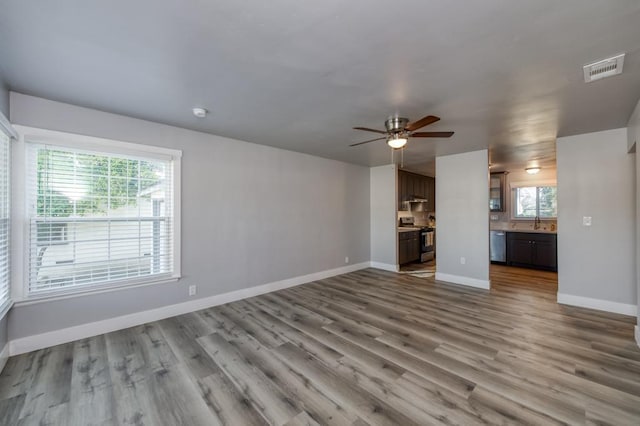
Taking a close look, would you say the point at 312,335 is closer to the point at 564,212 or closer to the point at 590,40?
the point at 590,40

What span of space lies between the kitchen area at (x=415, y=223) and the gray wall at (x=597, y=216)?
2452 mm

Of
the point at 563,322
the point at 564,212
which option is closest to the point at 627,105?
the point at 564,212

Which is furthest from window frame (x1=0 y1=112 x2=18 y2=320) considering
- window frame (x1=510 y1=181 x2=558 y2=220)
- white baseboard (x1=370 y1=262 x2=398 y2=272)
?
window frame (x1=510 y1=181 x2=558 y2=220)

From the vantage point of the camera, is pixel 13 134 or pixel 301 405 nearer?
pixel 301 405

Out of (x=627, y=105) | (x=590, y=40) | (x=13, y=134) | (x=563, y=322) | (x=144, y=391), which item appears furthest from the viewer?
(x=563, y=322)

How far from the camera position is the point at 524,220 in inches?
274

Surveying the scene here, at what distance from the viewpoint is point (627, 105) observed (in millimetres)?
2789

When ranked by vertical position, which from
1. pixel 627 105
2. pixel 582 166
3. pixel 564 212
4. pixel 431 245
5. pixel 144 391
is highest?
pixel 627 105

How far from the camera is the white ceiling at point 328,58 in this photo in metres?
1.53

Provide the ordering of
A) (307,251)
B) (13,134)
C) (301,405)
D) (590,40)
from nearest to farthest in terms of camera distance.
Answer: (590,40) < (301,405) < (13,134) < (307,251)

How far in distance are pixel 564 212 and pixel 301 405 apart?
4.52 meters

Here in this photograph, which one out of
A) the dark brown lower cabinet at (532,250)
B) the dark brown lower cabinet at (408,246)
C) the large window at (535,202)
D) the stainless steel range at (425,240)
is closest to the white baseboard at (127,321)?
the dark brown lower cabinet at (408,246)

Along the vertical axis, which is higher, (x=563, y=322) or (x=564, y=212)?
(x=564, y=212)

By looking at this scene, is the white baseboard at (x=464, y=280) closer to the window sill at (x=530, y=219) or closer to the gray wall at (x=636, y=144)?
the gray wall at (x=636, y=144)
